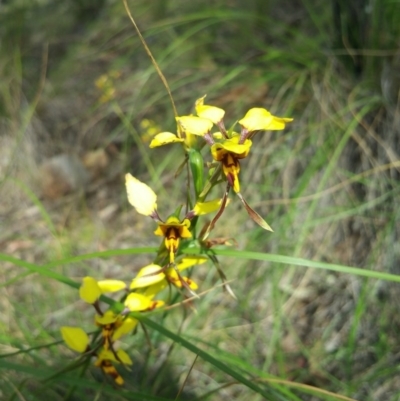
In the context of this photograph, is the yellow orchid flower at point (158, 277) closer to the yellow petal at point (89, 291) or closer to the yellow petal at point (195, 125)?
the yellow petal at point (89, 291)

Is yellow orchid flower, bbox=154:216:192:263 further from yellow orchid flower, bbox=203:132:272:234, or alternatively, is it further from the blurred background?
the blurred background

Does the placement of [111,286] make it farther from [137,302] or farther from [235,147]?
[235,147]

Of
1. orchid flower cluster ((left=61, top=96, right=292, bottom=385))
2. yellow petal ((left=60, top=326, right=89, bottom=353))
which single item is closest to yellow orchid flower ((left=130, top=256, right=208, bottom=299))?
orchid flower cluster ((left=61, top=96, right=292, bottom=385))

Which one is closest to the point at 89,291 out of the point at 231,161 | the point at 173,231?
the point at 173,231

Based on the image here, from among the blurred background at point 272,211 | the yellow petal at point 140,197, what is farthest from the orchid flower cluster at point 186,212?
the blurred background at point 272,211

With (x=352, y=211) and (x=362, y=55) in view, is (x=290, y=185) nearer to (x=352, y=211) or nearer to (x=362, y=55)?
(x=352, y=211)

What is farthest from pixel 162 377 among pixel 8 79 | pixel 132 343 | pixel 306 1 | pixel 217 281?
pixel 8 79
